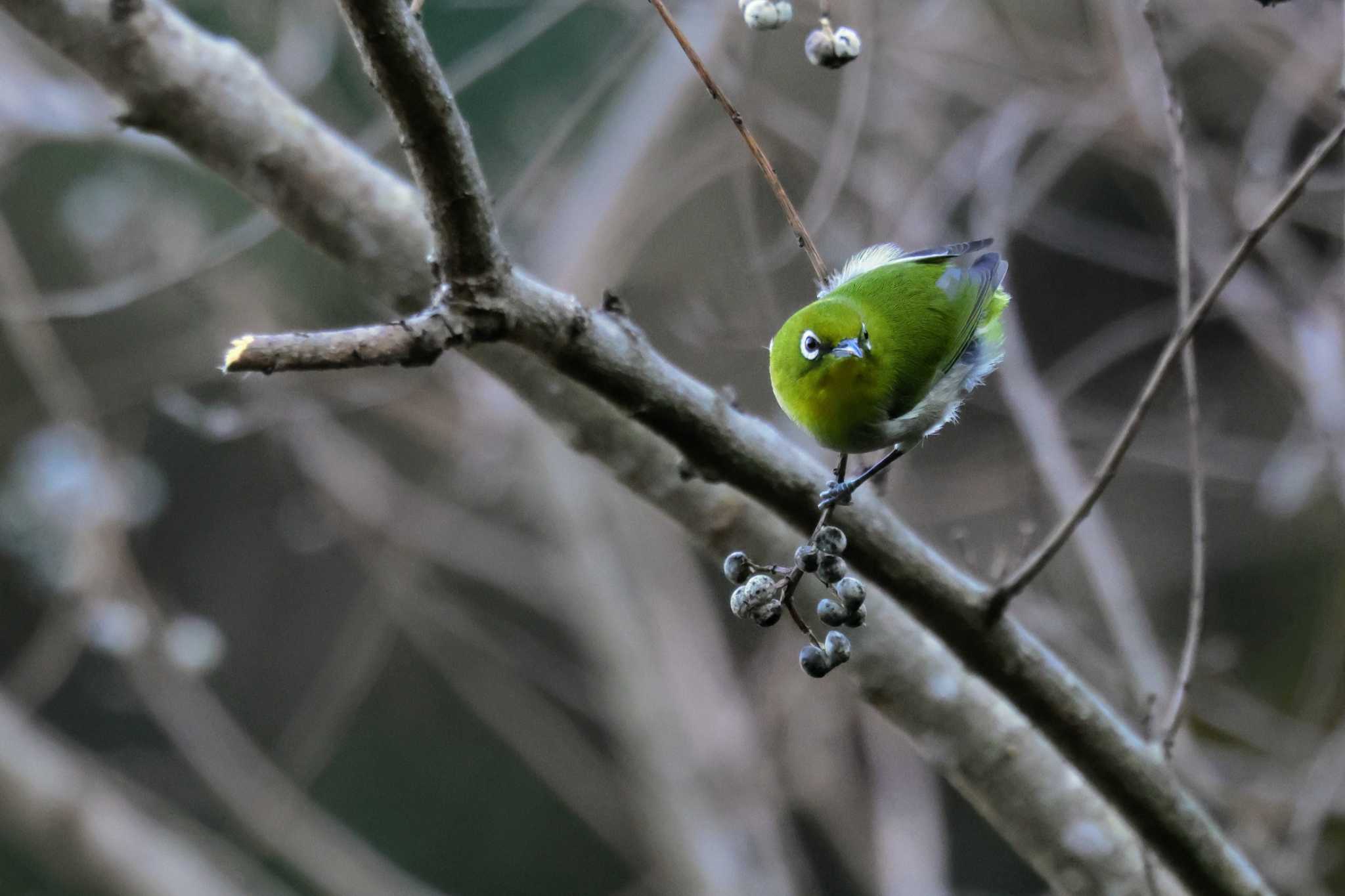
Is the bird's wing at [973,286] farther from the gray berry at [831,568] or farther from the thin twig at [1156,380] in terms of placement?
the gray berry at [831,568]

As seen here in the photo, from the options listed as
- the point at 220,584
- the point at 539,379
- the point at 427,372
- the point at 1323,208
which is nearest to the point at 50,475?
the point at 427,372

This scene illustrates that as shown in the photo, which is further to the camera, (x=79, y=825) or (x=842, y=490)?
(x=79, y=825)

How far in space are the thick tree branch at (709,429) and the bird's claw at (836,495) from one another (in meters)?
0.05

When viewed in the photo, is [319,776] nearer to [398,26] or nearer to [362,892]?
[362,892]

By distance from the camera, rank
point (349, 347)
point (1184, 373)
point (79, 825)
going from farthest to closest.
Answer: point (79, 825)
point (1184, 373)
point (349, 347)

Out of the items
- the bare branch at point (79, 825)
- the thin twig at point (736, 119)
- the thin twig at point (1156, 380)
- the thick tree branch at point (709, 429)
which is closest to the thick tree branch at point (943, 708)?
the thick tree branch at point (709, 429)

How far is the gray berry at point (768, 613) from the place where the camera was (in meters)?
1.20

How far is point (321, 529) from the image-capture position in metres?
5.25

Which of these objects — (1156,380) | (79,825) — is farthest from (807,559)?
(79,825)

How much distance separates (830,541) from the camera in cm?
130

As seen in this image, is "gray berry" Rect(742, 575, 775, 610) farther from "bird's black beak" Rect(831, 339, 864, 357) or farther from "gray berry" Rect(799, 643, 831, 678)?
"bird's black beak" Rect(831, 339, 864, 357)

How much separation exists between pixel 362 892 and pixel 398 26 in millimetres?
3634

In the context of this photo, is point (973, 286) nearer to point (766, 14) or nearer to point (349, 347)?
point (766, 14)

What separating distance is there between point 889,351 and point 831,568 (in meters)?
0.55
